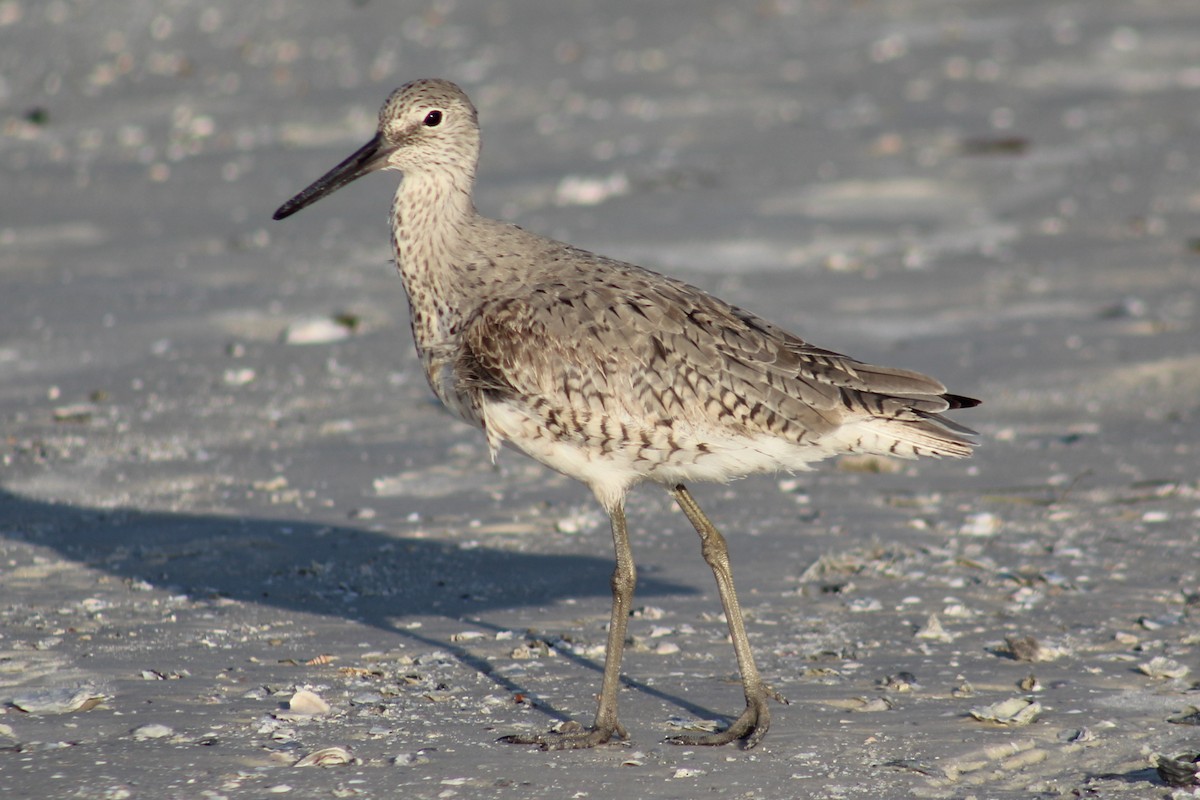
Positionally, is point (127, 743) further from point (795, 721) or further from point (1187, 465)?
point (1187, 465)

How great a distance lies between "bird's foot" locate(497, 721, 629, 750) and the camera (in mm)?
4781

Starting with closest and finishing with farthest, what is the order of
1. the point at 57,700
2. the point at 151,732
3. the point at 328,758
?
the point at 328,758, the point at 151,732, the point at 57,700

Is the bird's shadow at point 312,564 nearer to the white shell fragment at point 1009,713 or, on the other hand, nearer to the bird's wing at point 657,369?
the bird's wing at point 657,369

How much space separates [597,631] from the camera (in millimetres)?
5898

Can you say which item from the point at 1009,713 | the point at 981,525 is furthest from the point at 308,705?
the point at 981,525

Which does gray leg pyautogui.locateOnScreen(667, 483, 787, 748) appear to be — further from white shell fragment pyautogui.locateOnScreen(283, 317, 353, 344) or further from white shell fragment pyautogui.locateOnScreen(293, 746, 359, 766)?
white shell fragment pyautogui.locateOnScreen(283, 317, 353, 344)

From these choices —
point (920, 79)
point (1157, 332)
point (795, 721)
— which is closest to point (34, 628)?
point (795, 721)

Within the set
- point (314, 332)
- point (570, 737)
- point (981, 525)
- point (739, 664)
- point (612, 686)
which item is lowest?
point (570, 737)

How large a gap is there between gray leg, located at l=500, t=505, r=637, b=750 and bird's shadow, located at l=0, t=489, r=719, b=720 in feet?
2.64

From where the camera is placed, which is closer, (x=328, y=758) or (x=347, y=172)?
(x=328, y=758)

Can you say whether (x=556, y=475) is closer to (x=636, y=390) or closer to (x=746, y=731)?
(x=636, y=390)

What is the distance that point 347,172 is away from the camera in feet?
19.4

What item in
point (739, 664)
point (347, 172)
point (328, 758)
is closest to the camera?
point (328, 758)

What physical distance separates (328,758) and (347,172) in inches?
94.2
